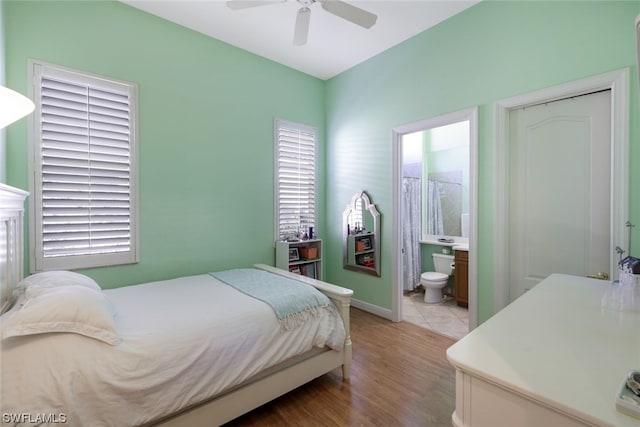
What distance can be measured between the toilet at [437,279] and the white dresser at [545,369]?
2848mm

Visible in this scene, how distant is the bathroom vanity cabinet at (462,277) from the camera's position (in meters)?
3.70

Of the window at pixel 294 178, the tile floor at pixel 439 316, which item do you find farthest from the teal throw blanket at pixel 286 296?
the tile floor at pixel 439 316

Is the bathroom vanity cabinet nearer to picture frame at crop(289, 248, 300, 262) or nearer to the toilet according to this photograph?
the toilet

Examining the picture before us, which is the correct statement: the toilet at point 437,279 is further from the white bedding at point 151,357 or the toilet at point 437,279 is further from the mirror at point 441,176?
the white bedding at point 151,357

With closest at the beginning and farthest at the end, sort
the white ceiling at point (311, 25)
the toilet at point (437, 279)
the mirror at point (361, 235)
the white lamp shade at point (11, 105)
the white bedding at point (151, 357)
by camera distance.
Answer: the white lamp shade at point (11, 105)
the white bedding at point (151, 357)
the white ceiling at point (311, 25)
the mirror at point (361, 235)
the toilet at point (437, 279)

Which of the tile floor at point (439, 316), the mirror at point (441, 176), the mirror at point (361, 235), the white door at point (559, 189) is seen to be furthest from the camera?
the mirror at point (441, 176)

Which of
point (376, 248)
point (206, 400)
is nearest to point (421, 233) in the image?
point (376, 248)

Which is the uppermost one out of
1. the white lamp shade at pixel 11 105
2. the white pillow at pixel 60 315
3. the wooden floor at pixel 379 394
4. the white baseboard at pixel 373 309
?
the white lamp shade at pixel 11 105

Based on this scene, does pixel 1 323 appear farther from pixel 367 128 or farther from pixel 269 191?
pixel 367 128

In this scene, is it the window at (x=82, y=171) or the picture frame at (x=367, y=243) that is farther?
Result: the picture frame at (x=367, y=243)

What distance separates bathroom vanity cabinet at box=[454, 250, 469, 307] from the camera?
3.70 meters

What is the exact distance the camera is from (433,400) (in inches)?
79.5

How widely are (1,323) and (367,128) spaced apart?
351 cm

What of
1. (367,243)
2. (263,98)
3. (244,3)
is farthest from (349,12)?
(367,243)
